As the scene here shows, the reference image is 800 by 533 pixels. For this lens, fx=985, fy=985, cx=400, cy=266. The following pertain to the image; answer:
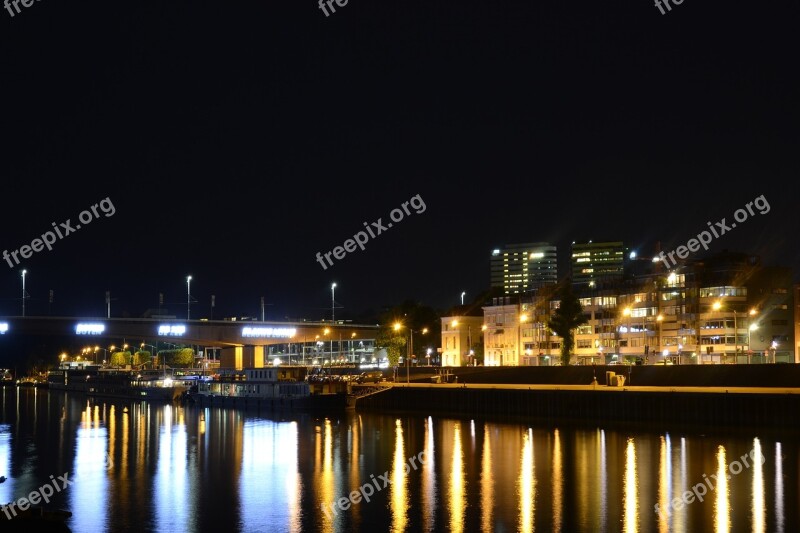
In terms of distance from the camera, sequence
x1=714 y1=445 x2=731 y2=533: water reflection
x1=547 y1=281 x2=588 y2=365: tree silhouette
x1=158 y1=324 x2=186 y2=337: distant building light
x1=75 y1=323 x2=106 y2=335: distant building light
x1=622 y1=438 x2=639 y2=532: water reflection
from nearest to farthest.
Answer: x1=714 y1=445 x2=731 y2=533: water reflection → x1=622 y1=438 x2=639 y2=532: water reflection → x1=547 y1=281 x2=588 y2=365: tree silhouette → x1=75 y1=323 x2=106 y2=335: distant building light → x1=158 y1=324 x2=186 y2=337: distant building light

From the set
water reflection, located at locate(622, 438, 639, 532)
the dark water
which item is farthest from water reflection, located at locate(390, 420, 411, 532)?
water reflection, located at locate(622, 438, 639, 532)

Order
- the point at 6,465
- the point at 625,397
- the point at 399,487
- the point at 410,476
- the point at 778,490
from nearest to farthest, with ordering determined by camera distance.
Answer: the point at 778,490 < the point at 399,487 < the point at 410,476 < the point at 6,465 < the point at 625,397

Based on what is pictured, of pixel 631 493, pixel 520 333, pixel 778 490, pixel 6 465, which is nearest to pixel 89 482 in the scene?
pixel 6 465

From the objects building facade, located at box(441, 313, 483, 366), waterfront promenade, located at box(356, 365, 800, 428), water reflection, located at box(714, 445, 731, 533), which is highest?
building facade, located at box(441, 313, 483, 366)

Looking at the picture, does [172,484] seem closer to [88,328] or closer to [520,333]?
[88,328]

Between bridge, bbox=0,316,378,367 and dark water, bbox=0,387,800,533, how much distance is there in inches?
1275

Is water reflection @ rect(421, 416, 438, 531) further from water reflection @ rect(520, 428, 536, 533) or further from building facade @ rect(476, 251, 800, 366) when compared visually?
building facade @ rect(476, 251, 800, 366)

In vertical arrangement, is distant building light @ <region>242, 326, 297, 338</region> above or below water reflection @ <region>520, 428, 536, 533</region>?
above

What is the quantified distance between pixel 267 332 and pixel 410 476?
7378 centimetres

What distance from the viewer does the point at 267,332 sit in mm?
119938

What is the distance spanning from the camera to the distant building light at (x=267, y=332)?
4660 inches

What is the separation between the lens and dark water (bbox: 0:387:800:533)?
3728 centimetres

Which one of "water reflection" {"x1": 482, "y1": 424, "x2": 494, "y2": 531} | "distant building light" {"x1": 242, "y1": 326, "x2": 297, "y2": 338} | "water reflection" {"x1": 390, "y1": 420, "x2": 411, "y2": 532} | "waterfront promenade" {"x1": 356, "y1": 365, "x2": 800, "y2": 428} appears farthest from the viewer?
"distant building light" {"x1": 242, "y1": 326, "x2": 297, "y2": 338}

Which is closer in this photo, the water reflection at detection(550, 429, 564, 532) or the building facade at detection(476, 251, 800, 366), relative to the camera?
the water reflection at detection(550, 429, 564, 532)
